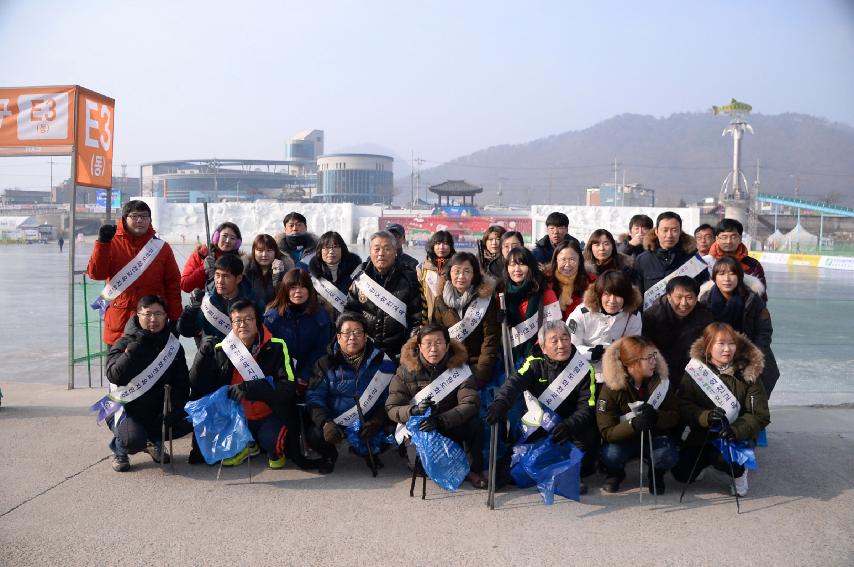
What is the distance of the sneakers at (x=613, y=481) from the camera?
3.78 m

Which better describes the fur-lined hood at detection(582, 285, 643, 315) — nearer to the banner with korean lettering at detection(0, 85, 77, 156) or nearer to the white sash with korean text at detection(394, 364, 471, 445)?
the white sash with korean text at detection(394, 364, 471, 445)

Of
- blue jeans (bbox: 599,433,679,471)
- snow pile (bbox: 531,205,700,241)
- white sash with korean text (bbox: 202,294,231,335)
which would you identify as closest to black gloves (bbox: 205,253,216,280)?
white sash with korean text (bbox: 202,294,231,335)

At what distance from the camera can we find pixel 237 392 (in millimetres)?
3934

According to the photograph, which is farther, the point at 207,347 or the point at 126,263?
the point at 126,263

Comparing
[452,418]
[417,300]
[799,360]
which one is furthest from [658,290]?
[799,360]

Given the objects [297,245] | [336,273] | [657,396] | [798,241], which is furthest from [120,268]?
[798,241]

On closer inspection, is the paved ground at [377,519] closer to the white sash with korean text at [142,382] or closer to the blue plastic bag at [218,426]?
the blue plastic bag at [218,426]

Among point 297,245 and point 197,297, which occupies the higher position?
point 297,245

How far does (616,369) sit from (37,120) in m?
5.08

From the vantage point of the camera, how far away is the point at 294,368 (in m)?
4.40

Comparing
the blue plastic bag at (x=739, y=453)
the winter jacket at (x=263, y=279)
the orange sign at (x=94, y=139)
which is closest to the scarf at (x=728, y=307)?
the blue plastic bag at (x=739, y=453)

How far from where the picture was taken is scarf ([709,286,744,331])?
438cm

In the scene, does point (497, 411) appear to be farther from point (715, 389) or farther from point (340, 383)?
point (715, 389)

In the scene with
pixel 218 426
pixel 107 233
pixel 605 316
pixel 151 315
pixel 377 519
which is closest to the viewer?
pixel 377 519
